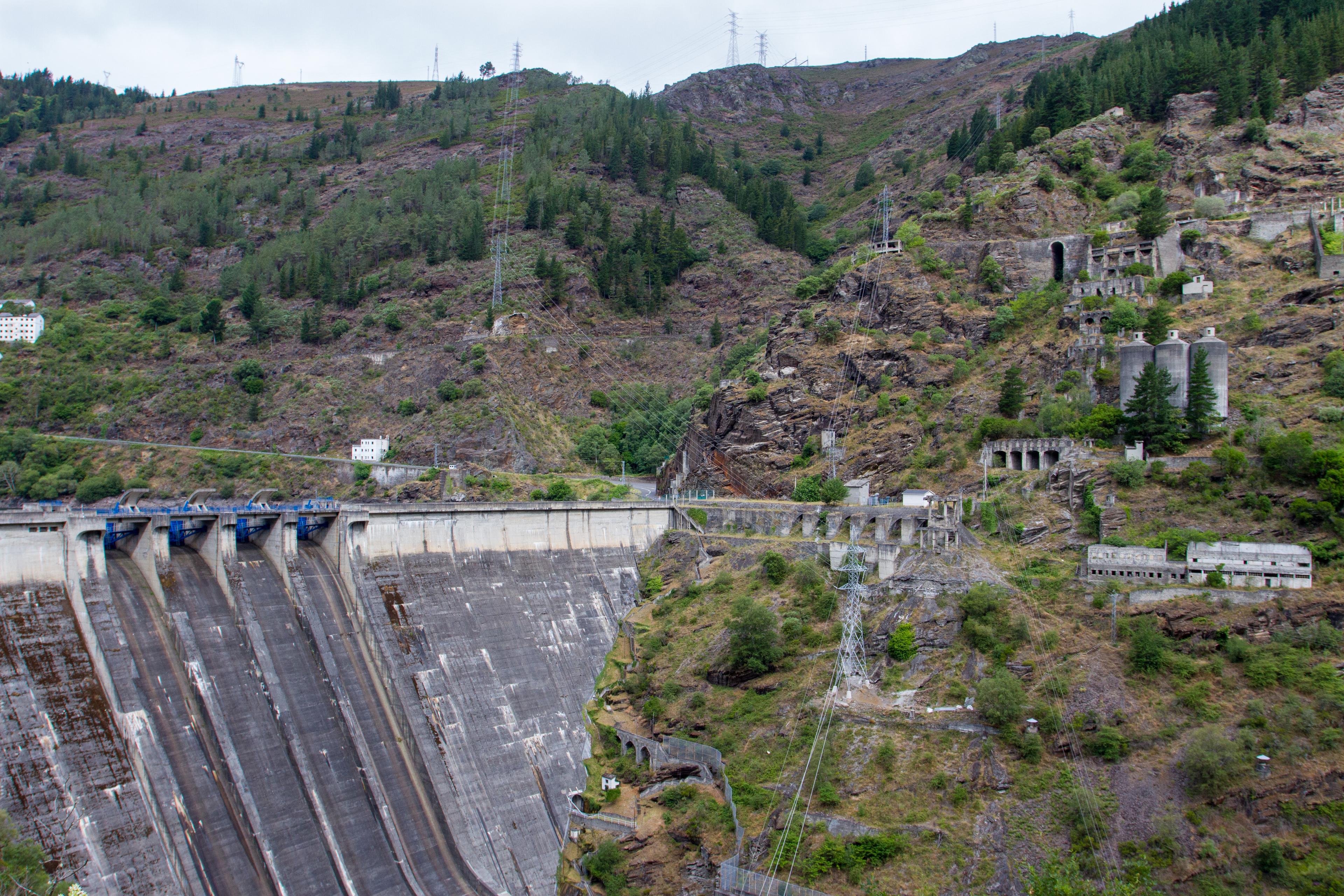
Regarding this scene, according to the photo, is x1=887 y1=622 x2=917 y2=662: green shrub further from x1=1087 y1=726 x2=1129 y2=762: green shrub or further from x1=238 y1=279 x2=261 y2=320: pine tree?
x1=238 y1=279 x2=261 y2=320: pine tree

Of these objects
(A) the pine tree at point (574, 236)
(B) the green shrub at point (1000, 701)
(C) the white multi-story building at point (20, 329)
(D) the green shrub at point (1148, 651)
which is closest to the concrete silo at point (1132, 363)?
(D) the green shrub at point (1148, 651)

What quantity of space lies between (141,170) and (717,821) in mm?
161793

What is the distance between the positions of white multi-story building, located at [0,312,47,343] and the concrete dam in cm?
7203

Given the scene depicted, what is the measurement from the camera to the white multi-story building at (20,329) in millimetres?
100938

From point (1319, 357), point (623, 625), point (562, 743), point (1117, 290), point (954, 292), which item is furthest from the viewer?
point (954, 292)

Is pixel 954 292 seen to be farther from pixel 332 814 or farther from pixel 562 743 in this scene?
pixel 332 814

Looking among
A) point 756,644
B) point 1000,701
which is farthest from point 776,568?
point 1000,701

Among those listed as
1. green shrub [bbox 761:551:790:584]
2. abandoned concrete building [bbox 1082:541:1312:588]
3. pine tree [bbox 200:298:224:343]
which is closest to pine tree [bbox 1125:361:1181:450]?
abandoned concrete building [bbox 1082:541:1312:588]

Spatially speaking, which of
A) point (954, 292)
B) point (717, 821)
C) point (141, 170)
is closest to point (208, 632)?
point (717, 821)

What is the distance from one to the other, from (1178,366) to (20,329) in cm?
10854

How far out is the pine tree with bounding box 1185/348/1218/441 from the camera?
51.5 metres

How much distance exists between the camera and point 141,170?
527ft

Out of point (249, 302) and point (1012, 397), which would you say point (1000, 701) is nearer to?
point (1012, 397)

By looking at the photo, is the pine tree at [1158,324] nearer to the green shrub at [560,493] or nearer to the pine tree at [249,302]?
the green shrub at [560,493]
